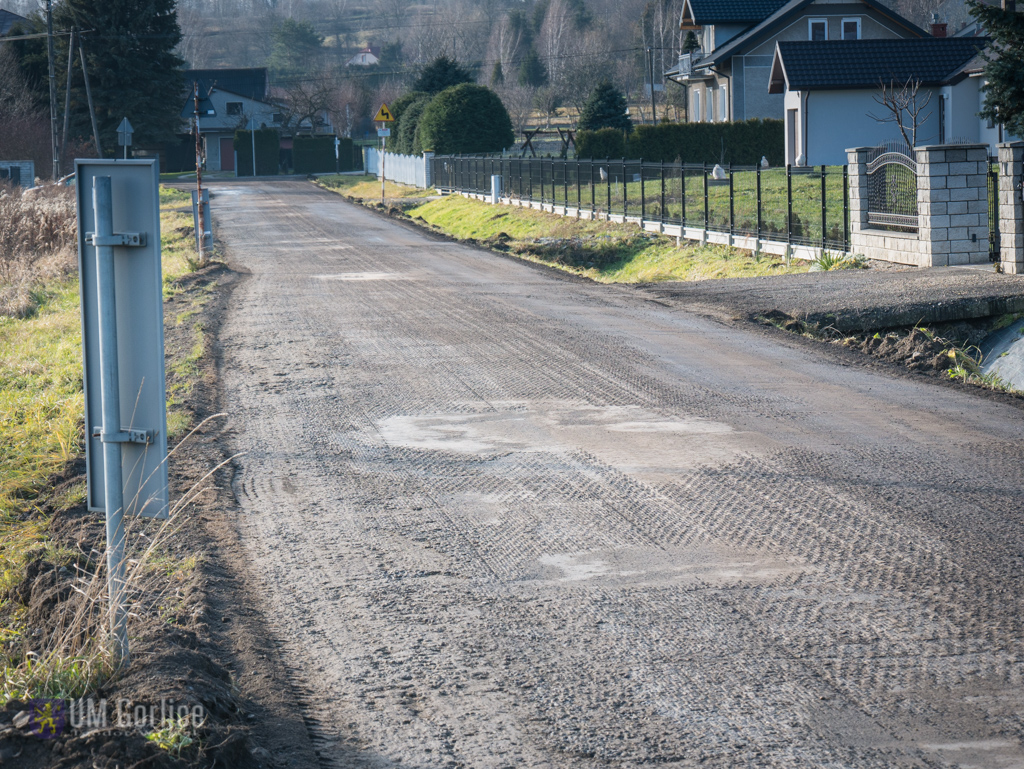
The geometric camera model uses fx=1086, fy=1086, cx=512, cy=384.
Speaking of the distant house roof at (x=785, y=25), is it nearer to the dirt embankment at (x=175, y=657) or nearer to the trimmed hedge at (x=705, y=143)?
the trimmed hedge at (x=705, y=143)

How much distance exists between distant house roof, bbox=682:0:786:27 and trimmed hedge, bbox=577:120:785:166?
358 inches

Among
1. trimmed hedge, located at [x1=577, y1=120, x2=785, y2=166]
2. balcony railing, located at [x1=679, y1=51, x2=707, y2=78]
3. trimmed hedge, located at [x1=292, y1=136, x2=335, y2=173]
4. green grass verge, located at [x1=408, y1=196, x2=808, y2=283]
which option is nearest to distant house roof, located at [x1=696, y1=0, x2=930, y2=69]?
balcony railing, located at [x1=679, y1=51, x2=707, y2=78]

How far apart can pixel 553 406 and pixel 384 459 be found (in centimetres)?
190

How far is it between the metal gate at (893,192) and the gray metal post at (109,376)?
580 inches

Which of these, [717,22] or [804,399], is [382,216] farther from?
[804,399]

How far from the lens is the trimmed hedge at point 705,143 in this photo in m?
44.8

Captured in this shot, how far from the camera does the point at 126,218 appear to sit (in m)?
3.48

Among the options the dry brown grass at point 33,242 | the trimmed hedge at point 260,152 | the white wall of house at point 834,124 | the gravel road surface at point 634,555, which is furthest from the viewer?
the trimmed hedge at point 260,152

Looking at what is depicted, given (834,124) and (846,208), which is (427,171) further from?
(846,208)

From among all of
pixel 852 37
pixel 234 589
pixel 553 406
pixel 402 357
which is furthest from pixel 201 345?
pixel 852 37

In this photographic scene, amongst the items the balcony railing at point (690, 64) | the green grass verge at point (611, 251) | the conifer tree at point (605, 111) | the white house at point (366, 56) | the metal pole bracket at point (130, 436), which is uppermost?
the white house at point (366, 56)

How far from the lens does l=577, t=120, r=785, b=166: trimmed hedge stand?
44844mm

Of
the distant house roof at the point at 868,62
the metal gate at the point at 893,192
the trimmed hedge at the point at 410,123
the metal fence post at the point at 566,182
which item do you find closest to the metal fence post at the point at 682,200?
the metal gate at the point at 893,192

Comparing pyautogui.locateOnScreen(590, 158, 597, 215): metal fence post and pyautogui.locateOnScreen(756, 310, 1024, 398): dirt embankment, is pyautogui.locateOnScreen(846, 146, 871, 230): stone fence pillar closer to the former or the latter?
pyautogui.locateOnScreen(756, 310, 1024, 398): dirt embankment
